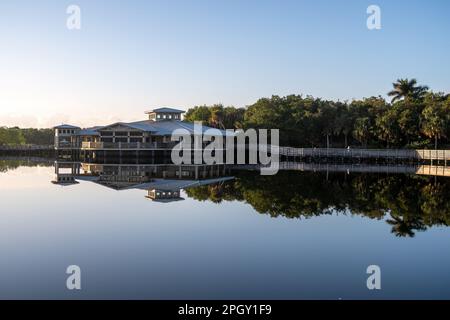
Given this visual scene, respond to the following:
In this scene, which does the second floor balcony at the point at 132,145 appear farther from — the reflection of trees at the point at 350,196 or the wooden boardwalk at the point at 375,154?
the reflection of trees at the point at 350,196

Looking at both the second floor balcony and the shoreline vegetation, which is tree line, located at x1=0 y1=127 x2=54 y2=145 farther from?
the second floor balcony

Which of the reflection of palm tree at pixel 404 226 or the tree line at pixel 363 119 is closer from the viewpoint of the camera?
the reflection of palm tree at pixel 404 226

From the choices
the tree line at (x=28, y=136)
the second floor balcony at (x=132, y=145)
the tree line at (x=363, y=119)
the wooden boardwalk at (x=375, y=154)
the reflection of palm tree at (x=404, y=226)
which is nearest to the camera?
the reflection of palm tree at (x=404, y=226)

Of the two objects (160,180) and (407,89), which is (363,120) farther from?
(160,180)

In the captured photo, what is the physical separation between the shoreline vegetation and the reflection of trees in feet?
67.0

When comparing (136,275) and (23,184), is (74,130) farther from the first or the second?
(136,275)

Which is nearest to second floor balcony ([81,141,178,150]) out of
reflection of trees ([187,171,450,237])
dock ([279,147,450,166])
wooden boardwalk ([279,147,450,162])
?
dock ([279,147,450,166])

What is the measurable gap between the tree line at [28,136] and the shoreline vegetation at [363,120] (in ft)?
194

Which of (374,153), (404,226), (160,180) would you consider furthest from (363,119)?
(404,226)

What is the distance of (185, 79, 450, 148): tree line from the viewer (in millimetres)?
54906

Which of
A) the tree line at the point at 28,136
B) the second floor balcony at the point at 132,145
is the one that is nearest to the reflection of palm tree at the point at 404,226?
the second floor balcony at the point at 132,145

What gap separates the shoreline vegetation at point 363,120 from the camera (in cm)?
5503

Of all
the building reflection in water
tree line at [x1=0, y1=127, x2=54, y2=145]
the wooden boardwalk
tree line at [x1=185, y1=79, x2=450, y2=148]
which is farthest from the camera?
tree line at [x1=0, y1=127, x2=54, y2=145]
